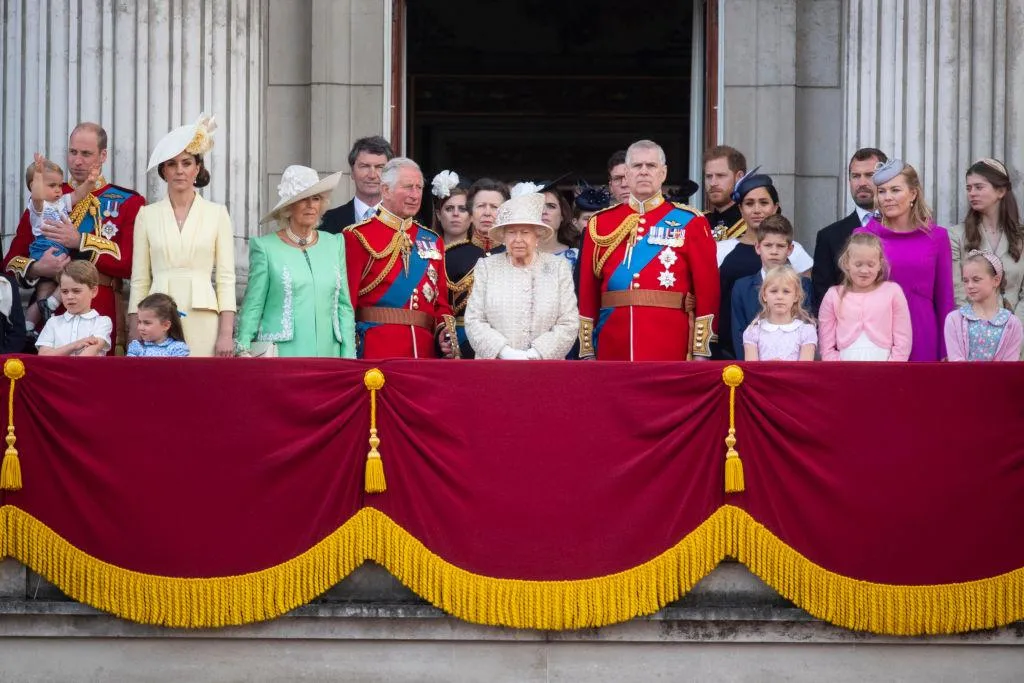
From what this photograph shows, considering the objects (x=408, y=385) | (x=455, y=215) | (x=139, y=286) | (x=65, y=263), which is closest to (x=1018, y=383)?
(x=408, y=385)

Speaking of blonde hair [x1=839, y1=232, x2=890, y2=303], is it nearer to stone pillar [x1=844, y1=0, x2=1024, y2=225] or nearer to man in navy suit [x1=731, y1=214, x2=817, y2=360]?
man in navy suit [x1=731, y1=214, x2=817, y2=360]

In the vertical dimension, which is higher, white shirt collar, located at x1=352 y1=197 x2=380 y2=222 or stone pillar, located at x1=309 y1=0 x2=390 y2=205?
stone pillar, located at x1=309 y1=0 x2=390 y2=205

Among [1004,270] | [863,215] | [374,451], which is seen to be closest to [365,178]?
[374,451]

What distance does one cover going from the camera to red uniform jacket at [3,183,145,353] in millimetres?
9523

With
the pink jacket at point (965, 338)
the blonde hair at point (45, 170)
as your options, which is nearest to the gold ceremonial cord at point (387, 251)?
the blonde hair at point (45, 170)

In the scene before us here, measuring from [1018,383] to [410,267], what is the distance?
3.14 meters

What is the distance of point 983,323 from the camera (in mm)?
8812

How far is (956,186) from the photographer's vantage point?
10.9 meters

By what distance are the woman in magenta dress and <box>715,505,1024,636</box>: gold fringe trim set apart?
150 cm

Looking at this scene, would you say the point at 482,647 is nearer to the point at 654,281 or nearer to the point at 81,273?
the point at 654,281

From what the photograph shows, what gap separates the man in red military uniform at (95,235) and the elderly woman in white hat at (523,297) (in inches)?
78.8

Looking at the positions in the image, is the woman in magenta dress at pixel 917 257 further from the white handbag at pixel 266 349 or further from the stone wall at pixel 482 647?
the white handbag at pixel 266 349

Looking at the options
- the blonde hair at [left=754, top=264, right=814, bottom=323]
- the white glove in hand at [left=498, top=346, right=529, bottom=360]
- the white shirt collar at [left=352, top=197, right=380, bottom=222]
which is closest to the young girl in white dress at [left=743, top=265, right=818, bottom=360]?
the blonde hair at [left=754, top=264, right=814, bottom=323]

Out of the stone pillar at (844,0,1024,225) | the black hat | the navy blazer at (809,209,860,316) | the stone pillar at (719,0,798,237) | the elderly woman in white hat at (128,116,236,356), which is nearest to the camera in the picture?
the elderly woman in white hat at (128,116,236,356)
